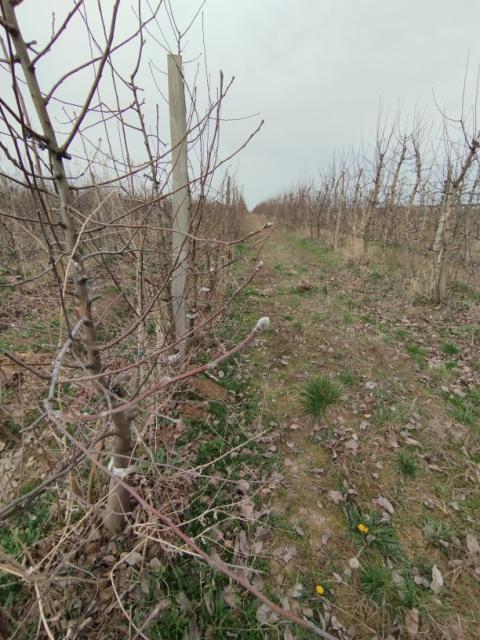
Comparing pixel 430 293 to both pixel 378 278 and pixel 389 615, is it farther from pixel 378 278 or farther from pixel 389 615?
pixel 389 615

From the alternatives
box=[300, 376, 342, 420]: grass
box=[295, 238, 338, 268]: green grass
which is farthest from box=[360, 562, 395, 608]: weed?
box=[295, 238, 338, 268]: green grass

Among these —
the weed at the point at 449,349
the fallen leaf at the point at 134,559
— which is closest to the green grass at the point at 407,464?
the fallen leaf at the point at 134,559

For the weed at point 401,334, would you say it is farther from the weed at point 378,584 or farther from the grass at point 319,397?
the weed at point 378,584

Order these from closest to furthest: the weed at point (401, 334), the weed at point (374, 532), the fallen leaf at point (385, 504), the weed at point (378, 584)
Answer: the weed at point (378, 584), the weed at point (374, 532), the fallen leaf at point (385, 504), the weed at point (401, 334)

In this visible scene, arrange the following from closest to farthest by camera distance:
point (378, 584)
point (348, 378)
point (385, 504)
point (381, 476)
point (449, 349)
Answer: point (378, 584) < point (385, 504) < point (381, 476) < point (348, 378) < point (449, 349)

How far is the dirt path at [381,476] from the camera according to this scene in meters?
1.58

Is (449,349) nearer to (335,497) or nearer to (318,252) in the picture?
(335,497)

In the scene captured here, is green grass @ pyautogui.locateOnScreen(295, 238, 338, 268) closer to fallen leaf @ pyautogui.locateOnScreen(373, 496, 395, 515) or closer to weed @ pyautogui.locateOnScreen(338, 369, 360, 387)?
weed @ pyautogui.locateOnScreen(338, 369, 360, 387)

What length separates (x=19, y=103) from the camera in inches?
30.0

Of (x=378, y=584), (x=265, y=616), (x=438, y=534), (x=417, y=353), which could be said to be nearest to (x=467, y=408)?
(x=417, y=353)

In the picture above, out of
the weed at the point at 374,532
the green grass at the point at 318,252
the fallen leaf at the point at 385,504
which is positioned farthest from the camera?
the green grass at the point at 318,252

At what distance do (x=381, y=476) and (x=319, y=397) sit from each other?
80cm

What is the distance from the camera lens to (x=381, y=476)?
87.4 inches

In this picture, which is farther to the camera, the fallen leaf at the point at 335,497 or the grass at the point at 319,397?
the grass at the point at 319,397
